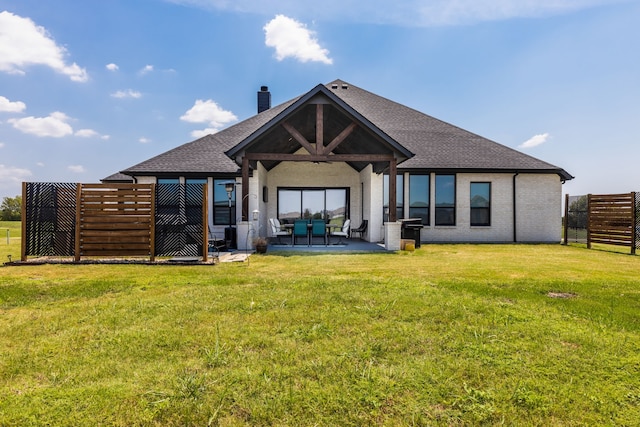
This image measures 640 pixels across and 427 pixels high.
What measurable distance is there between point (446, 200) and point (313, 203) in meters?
6.52

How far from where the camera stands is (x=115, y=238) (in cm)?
882

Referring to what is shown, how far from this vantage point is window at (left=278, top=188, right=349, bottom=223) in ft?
54.8

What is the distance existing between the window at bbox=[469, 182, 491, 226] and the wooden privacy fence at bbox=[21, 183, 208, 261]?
1237cm

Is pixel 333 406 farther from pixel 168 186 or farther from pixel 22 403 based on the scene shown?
pixel 168 186

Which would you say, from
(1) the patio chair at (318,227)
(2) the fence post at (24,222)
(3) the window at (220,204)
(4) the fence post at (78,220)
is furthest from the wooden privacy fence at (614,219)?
(2) the fence post at (24,222)

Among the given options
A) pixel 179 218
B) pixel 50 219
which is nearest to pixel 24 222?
pixel 50 219

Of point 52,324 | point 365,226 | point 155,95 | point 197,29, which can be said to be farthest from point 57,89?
point 365,226

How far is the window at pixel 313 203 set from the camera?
16.7 meters

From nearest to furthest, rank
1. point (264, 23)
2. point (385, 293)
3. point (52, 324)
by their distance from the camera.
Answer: point (52, 324) → point (385, 293) → point (264, 23)

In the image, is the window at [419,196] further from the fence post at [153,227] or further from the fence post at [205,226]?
the fence post at [153,227]

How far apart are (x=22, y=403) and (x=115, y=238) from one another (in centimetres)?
742

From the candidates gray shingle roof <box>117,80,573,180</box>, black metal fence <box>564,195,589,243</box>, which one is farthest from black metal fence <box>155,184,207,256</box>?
black metal fence <box>564,195,589,243</box>

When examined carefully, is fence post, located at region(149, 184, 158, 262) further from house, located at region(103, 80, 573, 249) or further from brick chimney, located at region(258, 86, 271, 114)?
brick chimney, located at region(258, 86, 271, 114)

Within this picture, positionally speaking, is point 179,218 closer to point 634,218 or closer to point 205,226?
point 205,226
